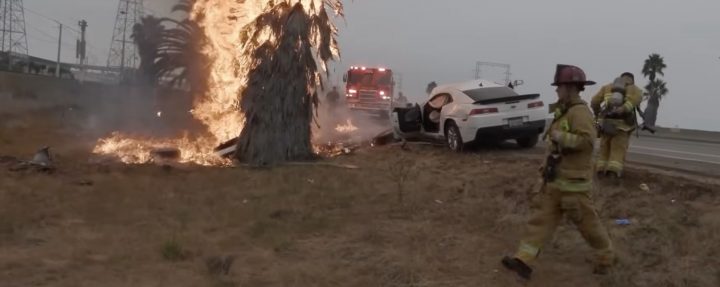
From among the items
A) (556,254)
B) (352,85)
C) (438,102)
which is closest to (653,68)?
(352,85)

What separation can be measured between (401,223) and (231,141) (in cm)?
808

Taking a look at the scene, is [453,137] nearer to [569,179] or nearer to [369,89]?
[569,179]

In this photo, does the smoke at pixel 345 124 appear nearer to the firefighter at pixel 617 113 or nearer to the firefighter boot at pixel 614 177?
the firefighter boot at pixel 614 177

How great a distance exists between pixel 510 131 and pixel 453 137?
4.11 feet

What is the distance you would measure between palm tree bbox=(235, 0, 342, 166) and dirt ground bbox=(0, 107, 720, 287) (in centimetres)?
164

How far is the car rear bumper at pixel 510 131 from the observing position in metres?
12.9

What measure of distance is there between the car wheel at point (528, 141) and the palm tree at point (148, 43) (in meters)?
14.2

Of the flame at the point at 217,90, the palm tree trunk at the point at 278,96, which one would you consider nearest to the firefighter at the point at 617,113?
the palm tree trunk at the point at 278,96

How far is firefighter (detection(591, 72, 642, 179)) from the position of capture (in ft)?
26.4

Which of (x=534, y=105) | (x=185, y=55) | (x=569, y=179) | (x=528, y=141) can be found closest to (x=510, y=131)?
(x=534, y=105)

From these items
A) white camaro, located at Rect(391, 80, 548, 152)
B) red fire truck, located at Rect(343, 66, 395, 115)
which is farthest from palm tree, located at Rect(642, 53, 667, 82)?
white camaro, located at Rect(391, 80, 548, 152)

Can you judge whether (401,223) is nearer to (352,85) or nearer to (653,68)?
(352,85)

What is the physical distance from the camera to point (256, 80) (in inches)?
551

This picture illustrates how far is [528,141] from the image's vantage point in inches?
559
